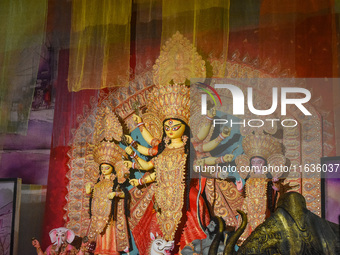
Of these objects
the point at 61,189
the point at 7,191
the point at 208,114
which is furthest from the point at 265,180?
the point at 7,191

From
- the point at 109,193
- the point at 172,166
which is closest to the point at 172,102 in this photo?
the point at 172,166

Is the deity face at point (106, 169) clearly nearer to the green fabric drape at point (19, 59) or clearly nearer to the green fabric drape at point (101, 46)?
the green fabric drape at point (101, 46)

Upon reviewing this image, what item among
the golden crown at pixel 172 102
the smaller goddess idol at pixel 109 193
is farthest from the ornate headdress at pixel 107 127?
the golden crown at pixel 172 102

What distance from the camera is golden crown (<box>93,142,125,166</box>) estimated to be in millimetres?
3594

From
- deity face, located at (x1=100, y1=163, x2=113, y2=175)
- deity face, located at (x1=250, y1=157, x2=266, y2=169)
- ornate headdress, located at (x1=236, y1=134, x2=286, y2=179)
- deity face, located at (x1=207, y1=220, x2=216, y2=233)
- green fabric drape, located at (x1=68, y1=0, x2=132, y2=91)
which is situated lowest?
deity face, located at (x1=207, y1=220, x2=216, y2=233)

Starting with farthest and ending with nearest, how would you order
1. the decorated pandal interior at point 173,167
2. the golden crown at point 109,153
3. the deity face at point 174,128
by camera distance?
the golden crown at point 109,153 → the deity face at point 174,128 → the decorated pandal interior at point 173,167

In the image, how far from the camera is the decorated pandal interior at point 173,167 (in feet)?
10.7

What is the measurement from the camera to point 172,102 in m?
3.50

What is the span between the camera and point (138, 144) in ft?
11.7

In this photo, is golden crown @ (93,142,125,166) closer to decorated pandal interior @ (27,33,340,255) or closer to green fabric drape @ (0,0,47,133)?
decorated pandal interior @ (27,33,340,255)

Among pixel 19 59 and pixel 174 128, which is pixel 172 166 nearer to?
pixel 174 128

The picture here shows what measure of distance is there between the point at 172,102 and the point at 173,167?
48 cm

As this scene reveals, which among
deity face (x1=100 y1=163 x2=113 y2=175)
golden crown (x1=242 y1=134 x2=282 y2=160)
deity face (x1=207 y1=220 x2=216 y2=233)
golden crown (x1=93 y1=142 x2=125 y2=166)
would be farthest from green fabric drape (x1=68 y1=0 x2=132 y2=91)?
deity face (x1=207 y1=220 x2=216 y2=233)

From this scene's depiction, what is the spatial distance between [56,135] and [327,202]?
209cm
